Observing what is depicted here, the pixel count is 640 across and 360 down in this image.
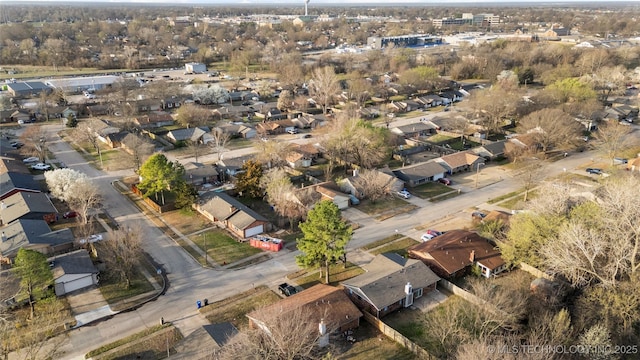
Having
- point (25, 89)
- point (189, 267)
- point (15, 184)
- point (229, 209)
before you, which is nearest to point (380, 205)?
point (229, 209)

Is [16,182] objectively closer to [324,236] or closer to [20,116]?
[324,236]

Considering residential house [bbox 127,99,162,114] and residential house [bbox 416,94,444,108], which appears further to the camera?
residential house [bbox 416,94,444,108]

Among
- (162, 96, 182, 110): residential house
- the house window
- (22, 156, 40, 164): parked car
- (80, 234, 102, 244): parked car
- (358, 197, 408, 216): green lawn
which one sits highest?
(162, 96, 182, 110): residential house

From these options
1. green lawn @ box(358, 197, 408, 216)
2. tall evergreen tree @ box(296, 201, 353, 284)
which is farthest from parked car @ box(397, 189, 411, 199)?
tall evergreen tree @ box(296, 201, 353, 284)

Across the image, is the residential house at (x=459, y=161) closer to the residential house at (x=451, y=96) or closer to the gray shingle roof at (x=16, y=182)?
the residential house at (x=451, y=96)

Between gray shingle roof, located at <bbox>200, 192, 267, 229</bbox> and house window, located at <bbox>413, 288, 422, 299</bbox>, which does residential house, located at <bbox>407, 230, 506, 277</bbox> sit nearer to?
house window, located at <bbox>413, 288, 422, 299</bbox>

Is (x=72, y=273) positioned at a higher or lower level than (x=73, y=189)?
lower
